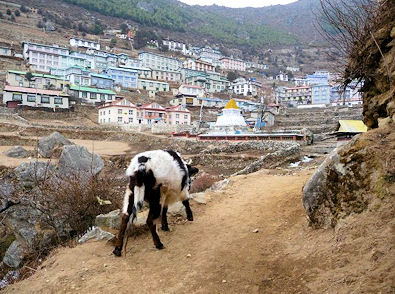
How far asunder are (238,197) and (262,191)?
748 millimetres

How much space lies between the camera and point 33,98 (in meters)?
58.8

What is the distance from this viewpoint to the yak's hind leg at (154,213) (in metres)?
5.32

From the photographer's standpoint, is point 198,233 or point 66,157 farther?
point 66,157

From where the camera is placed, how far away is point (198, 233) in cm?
585

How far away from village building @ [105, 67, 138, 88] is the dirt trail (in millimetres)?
84958

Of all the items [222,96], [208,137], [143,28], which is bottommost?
[208,137]

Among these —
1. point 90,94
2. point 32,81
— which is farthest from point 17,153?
point 32,81

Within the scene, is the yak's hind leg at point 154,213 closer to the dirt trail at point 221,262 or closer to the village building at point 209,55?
the dirt trail at point 221,262

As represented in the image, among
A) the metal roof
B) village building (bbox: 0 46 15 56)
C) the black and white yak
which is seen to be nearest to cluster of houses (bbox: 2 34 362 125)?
village building (bbox: 0 46 15 56)

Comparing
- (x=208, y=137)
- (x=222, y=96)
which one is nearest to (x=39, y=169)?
(x=208, y=137)

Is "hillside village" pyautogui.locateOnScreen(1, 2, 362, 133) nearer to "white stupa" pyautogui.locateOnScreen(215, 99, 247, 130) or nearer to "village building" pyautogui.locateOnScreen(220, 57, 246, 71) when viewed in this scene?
"white stupa" pyautogui.locateOnScreen(215, 99, 247, 130)

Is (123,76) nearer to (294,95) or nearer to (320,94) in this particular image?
(320,94)

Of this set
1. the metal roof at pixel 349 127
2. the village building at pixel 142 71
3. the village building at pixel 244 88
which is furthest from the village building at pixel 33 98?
the village building at pixel 244 88

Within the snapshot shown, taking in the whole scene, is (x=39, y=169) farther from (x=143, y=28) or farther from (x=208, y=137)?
(x=143, y=28)
